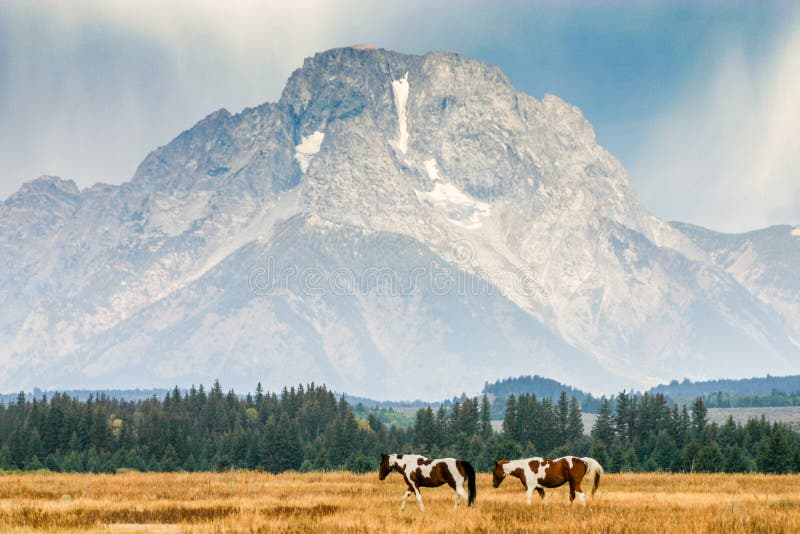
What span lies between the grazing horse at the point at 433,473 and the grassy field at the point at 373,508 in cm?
86

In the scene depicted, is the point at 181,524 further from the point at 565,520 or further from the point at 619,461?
the point at 619,461

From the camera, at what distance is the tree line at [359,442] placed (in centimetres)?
12544

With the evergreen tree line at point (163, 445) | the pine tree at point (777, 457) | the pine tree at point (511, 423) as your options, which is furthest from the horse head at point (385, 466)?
the pine tree at point (511, 423)

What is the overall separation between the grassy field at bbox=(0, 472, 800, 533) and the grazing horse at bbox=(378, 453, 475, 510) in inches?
33.8

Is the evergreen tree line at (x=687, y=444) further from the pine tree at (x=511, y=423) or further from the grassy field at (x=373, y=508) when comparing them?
the grassy field at (x=373, y=508)

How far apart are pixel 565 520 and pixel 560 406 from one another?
15394 cm

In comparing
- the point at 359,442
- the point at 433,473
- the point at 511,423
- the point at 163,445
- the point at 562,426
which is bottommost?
the point at 433,473

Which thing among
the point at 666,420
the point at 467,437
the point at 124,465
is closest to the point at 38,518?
the point at 124,465

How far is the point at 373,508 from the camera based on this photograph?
47250mm

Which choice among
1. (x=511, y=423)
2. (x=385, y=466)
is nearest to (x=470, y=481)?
(x=385, y=466)

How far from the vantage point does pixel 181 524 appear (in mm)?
41719

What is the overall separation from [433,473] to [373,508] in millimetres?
3033

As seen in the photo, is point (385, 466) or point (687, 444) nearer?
point (385, 466)

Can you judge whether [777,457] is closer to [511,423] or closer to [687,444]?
[687,444]
